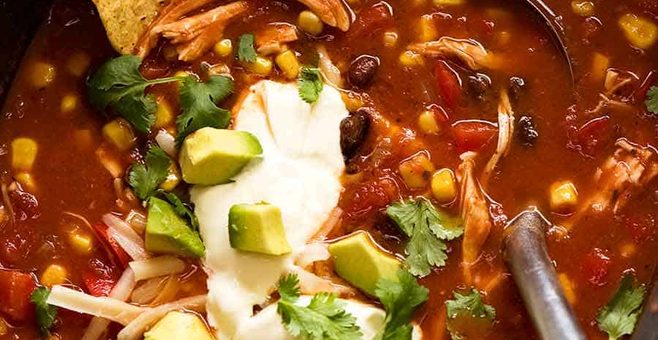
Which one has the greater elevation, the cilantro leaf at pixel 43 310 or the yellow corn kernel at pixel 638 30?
the yellow corn kernel at pixel 638 30

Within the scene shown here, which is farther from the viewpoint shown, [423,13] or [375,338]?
[423,13]

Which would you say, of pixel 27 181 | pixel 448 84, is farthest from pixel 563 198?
pixel 27 181

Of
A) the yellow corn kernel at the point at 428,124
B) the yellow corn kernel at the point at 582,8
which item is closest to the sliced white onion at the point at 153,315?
the yellow corn kernel at the point at 428,124

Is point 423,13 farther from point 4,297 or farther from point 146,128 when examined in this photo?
point 4,297

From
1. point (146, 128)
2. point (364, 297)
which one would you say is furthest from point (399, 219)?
point (146, 128)

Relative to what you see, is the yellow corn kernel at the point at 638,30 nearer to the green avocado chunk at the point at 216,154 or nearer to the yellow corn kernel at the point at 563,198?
the yellow corn kernel at the point at 563,198

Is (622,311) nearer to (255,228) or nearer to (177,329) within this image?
(255,228)
